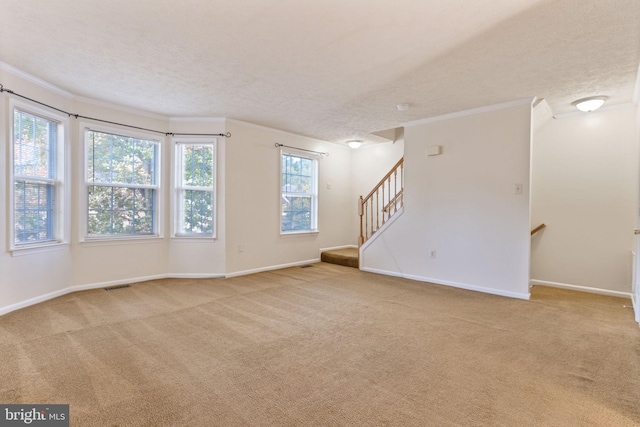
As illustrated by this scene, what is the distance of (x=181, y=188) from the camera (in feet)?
15.9

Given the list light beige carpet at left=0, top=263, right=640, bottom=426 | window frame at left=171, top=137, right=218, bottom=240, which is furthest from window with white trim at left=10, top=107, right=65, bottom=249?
window frame at left=171, top=137, right=218, bottom=240

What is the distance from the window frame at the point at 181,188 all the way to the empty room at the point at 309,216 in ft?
0.11

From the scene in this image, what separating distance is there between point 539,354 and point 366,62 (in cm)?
294

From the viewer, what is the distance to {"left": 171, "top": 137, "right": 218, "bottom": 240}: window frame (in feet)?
15.8

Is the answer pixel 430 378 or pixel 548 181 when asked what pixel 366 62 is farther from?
pixel 548 181

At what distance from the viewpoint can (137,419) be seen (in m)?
1.66

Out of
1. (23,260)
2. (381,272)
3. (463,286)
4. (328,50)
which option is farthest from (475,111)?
(23,260)

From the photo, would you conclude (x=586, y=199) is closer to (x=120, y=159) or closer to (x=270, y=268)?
(x=270, y=268)

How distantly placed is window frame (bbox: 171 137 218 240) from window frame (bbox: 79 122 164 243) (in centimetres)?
18

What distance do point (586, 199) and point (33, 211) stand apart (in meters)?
7.18

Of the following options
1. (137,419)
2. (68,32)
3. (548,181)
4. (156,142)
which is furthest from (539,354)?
(156,142)

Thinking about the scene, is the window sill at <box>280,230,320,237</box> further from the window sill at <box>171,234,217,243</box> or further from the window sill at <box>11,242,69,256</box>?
the window sill at <box>11,242,69,256</box>

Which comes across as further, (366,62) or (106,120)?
(106,120)

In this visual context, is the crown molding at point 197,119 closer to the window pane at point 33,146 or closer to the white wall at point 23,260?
the white wall at point 23,260
